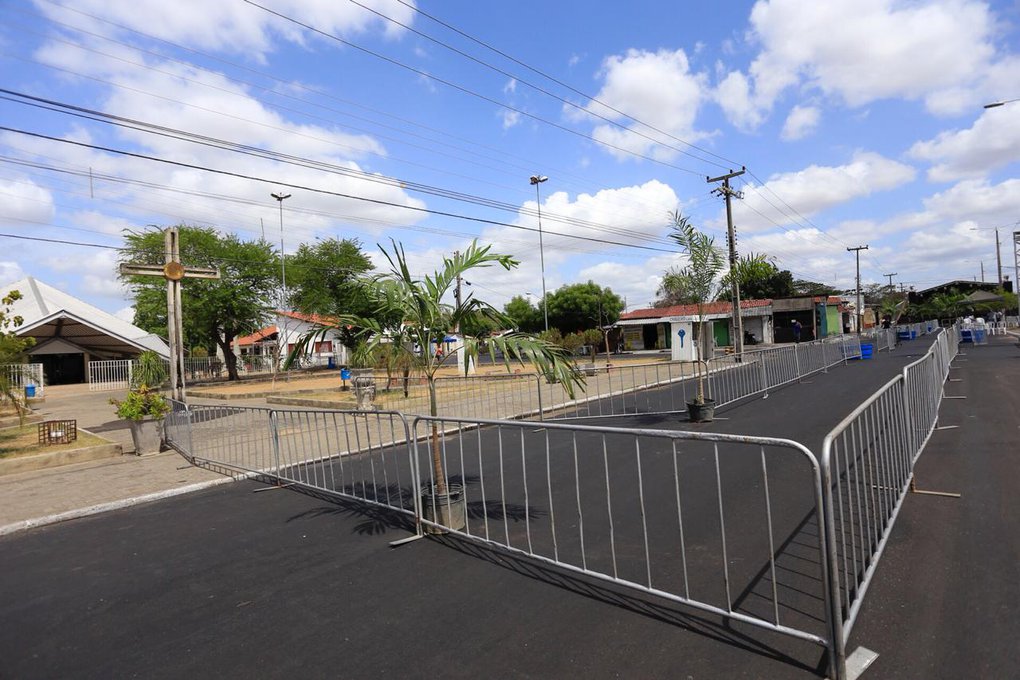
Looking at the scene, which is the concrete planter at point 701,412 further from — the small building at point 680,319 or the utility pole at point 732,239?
the small building at point 680,319

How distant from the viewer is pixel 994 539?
4.28 m

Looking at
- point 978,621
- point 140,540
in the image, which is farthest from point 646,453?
point 140,540

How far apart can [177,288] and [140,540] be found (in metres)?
8.04

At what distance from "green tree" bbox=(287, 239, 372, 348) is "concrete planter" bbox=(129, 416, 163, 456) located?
95.8ft

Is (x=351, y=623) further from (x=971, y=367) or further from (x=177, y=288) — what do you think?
(x=971, y=367)

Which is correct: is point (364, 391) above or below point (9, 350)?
below

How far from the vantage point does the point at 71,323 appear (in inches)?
1363

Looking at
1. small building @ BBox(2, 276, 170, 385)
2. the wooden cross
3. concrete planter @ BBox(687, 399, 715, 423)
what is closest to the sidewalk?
the wooden cross

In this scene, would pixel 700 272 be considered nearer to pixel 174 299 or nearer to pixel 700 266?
pixel 700 266

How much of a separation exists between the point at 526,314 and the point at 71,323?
1592 inches

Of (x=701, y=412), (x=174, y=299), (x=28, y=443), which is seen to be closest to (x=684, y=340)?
(x=701, y=412)

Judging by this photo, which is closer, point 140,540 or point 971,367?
point 140,540

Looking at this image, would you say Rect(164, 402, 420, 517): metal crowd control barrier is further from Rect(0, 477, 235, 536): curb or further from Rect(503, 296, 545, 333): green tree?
Rect(503, 296, 545, 333): green tree

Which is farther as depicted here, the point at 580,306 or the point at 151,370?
the point at 580,306
